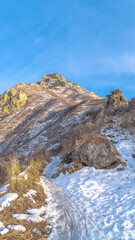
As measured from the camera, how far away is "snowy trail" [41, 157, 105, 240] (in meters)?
3.74

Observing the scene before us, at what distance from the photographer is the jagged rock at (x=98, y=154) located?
30.9 ft

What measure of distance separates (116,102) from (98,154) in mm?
15106

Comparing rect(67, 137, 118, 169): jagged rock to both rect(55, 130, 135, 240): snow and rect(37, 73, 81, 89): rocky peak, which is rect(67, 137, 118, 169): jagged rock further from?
rect(37, 73, 81, 89): rocky peak

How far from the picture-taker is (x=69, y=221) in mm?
4469

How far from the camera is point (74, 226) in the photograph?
13.7 feet

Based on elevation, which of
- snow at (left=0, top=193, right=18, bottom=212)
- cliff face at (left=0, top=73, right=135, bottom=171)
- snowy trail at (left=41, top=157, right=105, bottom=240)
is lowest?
snowy trail at (left=41, top=157, right=105, bottom=240)

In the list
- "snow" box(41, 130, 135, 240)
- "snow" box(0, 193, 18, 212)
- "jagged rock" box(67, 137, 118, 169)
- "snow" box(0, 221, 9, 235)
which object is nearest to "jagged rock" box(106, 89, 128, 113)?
"jagged rock" box(67, 137, 118, 169)

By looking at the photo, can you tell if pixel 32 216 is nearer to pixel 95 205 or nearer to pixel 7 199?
pixel 7 199

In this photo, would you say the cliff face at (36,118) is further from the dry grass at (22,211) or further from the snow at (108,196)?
the dry grass at (22,211)

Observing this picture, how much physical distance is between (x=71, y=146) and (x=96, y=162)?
18.5 ft

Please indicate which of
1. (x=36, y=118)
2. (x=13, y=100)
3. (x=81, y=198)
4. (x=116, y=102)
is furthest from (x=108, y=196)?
(x=13, y=100)

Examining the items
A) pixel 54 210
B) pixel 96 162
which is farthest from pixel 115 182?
pixel 54 210

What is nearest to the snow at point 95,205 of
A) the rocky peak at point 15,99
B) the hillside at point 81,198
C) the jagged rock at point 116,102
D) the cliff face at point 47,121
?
the hillside at point 81,198

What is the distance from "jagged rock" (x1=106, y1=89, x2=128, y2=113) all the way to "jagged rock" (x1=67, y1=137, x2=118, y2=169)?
12.9 meters
